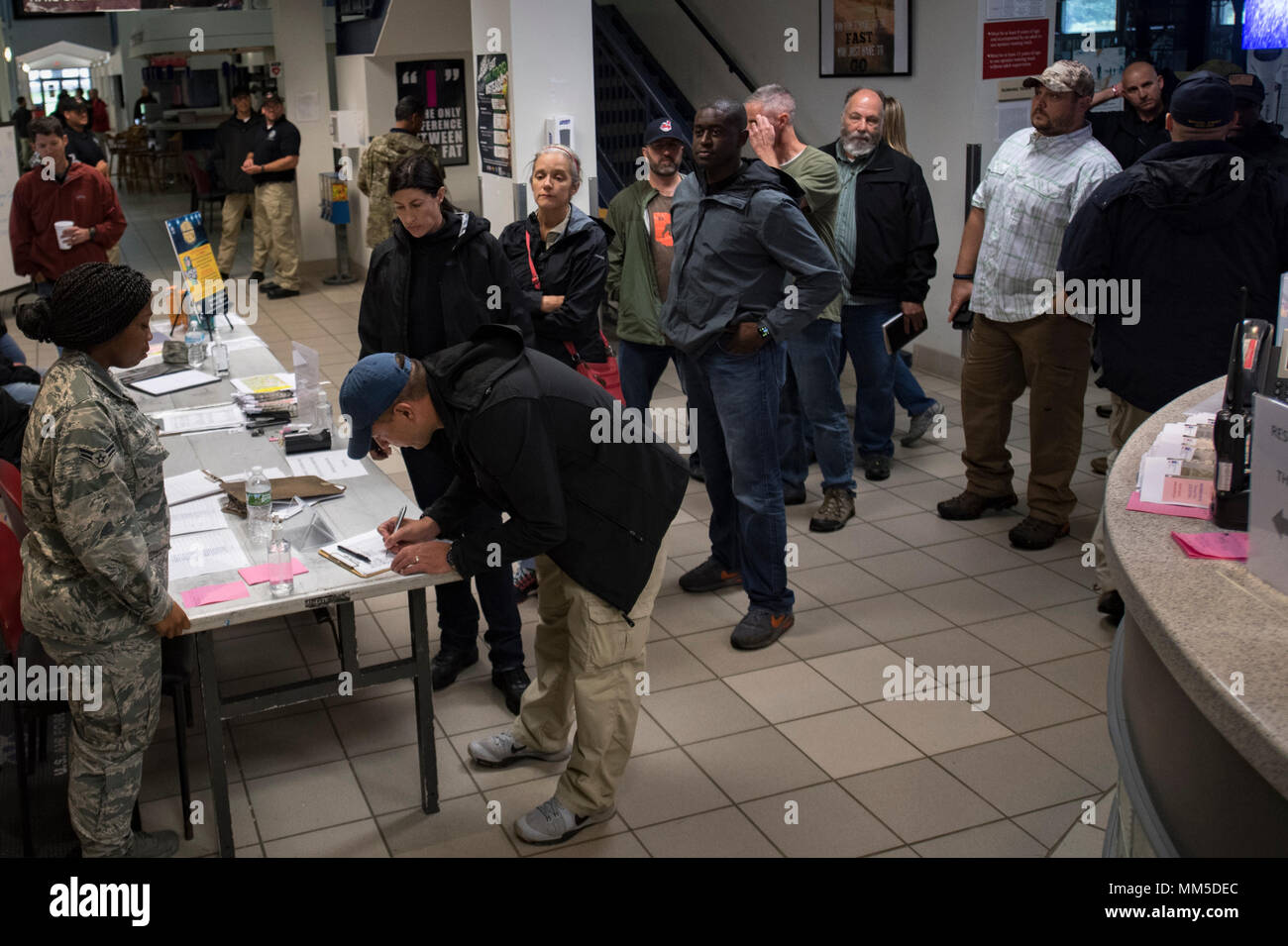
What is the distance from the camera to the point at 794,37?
909cm

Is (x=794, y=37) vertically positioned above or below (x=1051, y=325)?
above

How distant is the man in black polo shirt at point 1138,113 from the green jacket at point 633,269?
9.54 feet

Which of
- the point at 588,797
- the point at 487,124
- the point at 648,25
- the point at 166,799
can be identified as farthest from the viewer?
the point at 648,25

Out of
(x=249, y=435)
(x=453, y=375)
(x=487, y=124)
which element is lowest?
(x=249, y=435)

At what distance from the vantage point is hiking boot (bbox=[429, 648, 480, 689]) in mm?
4379

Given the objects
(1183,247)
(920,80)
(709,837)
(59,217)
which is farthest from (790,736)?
(59,217)

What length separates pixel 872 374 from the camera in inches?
249

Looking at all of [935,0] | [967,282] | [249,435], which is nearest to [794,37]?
[935,0]

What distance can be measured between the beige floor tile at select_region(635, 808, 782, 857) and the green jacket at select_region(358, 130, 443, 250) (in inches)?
256

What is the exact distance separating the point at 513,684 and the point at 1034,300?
2777mm

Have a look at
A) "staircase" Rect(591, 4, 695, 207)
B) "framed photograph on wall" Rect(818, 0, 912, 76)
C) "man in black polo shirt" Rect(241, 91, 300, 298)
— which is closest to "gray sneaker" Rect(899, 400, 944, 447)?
"framed photograph on wall" Rect(818, 0, 912, 76)

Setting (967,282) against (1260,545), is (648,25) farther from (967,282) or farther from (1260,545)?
(1260,545)

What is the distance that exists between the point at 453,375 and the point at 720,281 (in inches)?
62.1

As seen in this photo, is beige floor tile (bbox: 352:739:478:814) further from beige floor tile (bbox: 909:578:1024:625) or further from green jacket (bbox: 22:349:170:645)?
beige floor tile (bbox: 909:578:1024:625)
